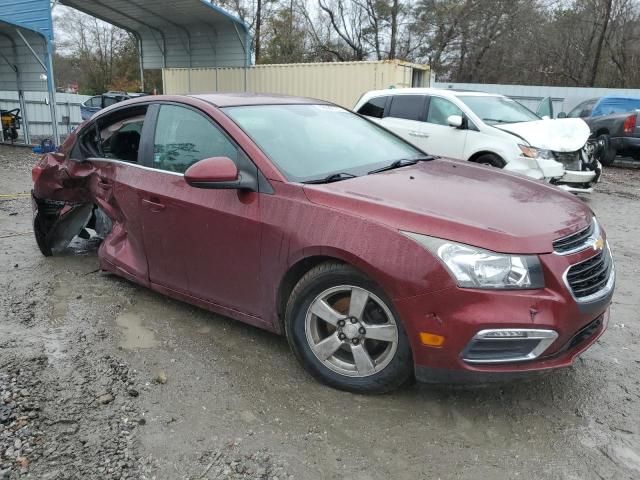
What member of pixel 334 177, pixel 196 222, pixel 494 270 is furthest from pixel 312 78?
pixel 494 270

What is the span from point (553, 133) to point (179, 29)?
53.2 feet

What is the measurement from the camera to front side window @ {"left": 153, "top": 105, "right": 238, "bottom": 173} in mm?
3375

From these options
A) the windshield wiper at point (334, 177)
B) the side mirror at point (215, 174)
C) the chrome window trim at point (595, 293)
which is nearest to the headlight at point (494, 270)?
the chrome window trim at point (595, 293)

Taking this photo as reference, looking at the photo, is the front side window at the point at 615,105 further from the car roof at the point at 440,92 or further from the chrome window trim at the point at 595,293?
the chrome window trim at the point at 595,293

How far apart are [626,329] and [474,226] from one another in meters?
2.04

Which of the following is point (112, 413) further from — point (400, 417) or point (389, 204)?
point (389, 204)

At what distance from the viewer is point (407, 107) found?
8.94m

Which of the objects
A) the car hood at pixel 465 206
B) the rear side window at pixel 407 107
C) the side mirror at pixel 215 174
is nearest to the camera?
the car hood at pixel 465 206

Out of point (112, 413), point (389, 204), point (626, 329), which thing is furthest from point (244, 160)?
point (626, 329)

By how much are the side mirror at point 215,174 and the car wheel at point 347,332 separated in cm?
69

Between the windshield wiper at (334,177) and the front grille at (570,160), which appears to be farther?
the front grille at (570,160)

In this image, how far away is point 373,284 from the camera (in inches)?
104

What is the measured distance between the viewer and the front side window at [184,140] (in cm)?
338

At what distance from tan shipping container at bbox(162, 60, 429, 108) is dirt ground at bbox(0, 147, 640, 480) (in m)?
12.2
